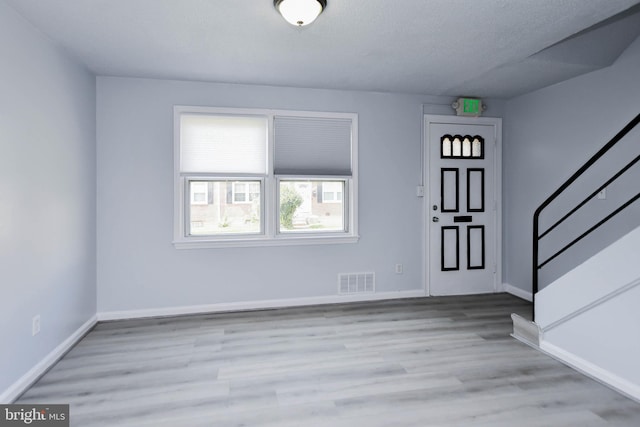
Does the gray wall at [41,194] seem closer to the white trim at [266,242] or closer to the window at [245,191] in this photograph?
the white trim at [266,242]

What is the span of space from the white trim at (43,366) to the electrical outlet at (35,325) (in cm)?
24

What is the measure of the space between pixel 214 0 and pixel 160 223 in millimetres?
2431

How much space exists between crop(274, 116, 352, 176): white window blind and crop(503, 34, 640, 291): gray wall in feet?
7.37

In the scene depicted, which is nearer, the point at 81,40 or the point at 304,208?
the point at 81,40

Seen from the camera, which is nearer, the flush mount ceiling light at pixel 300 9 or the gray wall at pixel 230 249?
the flush mount ceiling light at pixel 300 9

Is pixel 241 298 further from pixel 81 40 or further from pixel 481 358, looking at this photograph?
pixel 81 40

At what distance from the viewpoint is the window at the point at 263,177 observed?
4.05 meters

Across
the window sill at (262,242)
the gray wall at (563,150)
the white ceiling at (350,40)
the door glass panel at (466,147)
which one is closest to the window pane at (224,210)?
the window sill at (262,242)

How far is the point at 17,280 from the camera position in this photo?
2469mm

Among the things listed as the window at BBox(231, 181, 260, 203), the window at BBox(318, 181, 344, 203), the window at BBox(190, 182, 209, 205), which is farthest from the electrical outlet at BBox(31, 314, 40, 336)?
the window at BBox(318, 181, 344, 203)

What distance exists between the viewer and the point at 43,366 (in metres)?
2.75

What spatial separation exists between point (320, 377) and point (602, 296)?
6.71 feet

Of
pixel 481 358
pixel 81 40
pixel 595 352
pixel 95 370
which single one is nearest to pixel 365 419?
pixel 481 358

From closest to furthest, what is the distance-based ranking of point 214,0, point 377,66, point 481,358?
point 214,0 < point 481,358 < point 377,66
